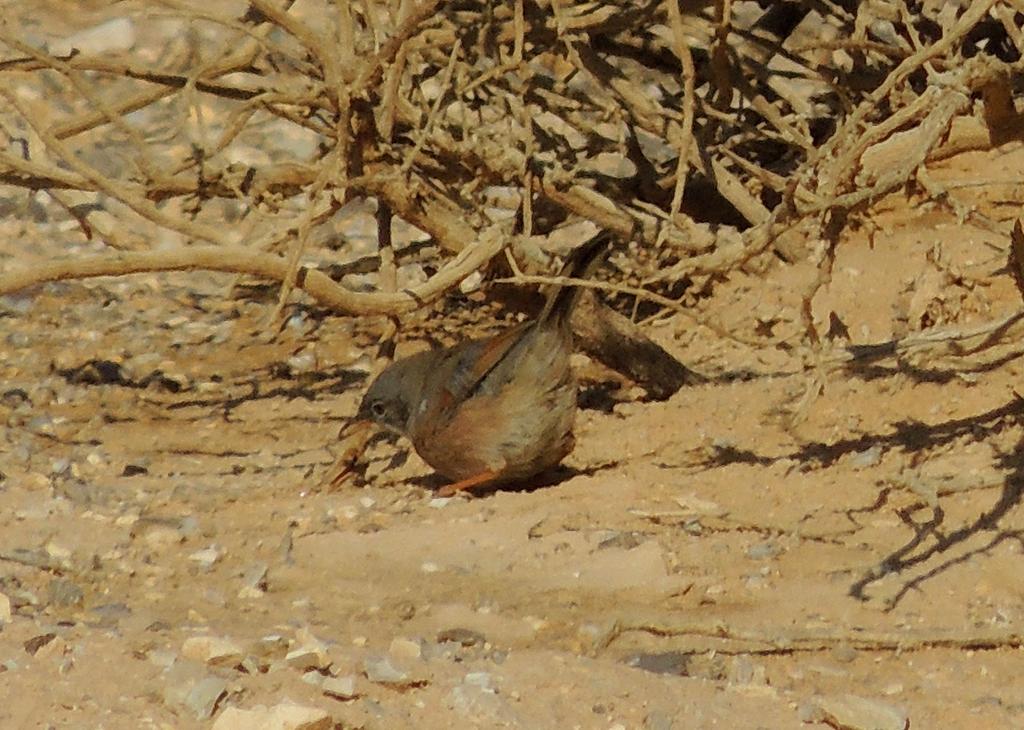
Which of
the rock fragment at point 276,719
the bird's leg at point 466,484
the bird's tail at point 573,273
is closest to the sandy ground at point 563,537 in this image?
the rock fragment at point 276,719

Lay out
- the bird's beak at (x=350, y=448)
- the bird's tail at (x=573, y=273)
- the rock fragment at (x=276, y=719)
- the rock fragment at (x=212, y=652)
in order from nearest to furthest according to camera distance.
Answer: the rock fragment at (x=276, y=719) → the rock fragment at (x=212, y=652) → the bird's tail at (x=573, y=273) → the bird's beak at (x=350, y=448)

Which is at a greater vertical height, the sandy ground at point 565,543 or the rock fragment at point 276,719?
the rock fragment at point 276,719

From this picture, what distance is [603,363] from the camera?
707 centimetres

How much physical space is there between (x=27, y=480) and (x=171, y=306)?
3.14m

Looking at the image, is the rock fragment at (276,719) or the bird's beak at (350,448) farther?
the bird's beak at (350,448)

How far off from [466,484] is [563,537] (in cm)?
96

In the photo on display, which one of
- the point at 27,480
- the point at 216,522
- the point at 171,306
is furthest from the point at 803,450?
the point at 171,306

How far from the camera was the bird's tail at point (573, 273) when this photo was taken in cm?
609

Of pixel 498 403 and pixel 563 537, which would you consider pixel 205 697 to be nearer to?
pixel 563 537

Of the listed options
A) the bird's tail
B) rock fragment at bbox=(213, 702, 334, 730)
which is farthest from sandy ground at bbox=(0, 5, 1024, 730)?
the bird's tail

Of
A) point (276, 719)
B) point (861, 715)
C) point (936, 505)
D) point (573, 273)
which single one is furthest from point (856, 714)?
point (573, 273)

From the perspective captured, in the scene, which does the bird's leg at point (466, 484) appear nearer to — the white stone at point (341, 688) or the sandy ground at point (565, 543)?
the sandy ground at point (565, 543)

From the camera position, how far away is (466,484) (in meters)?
6.23

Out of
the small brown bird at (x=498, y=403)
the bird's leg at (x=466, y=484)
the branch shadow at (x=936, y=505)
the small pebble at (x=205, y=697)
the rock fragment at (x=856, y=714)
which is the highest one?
the small pebble at (x=205, y=697)
